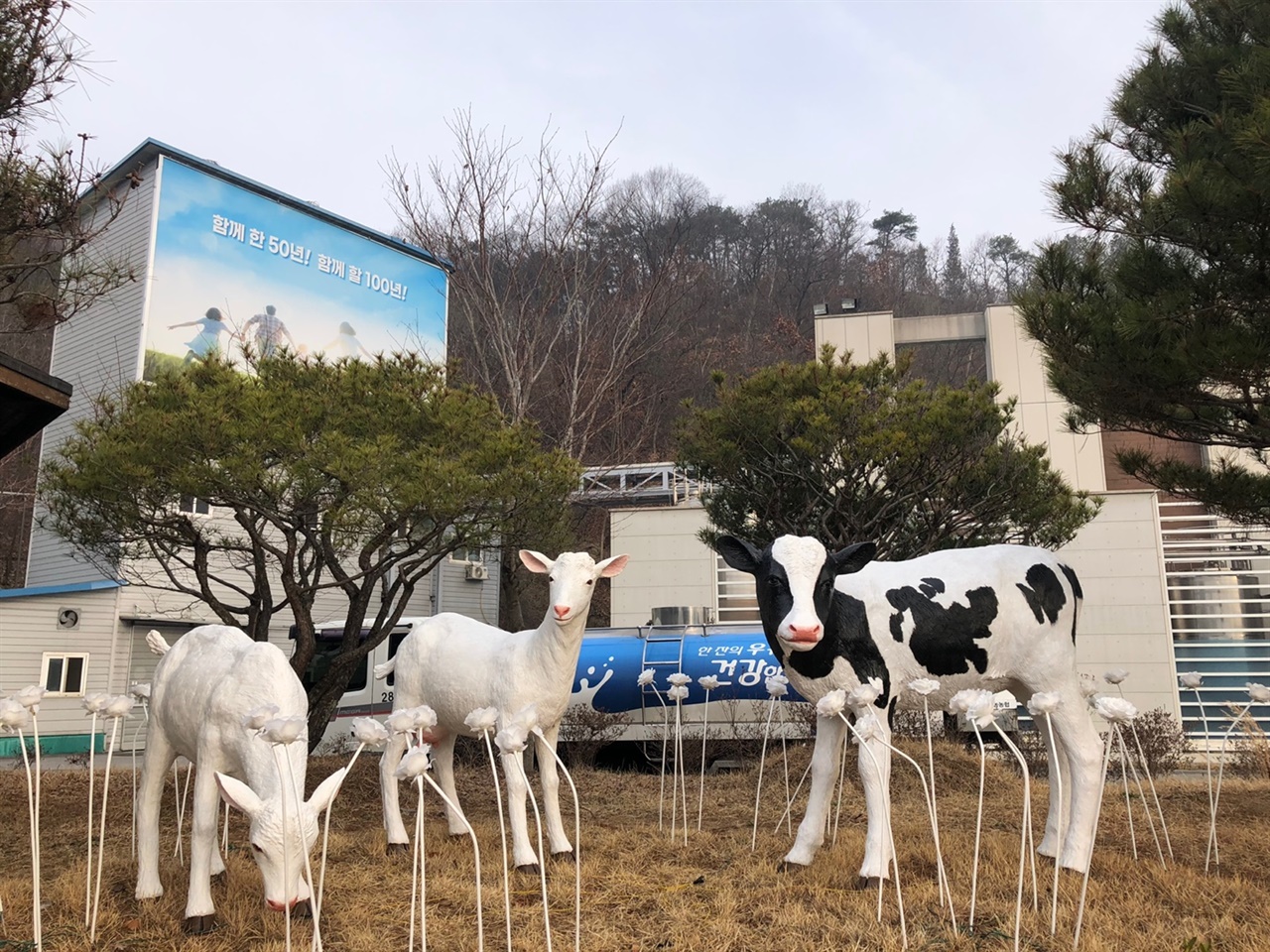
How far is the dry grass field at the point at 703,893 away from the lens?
4.79m

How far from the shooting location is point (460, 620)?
754 centimetres

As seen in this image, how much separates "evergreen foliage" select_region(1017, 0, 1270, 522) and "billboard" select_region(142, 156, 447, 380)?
12.6 metres

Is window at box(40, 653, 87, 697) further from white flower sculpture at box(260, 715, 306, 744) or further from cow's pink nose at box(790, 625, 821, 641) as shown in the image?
cow's pink nose at box(790, 625, 821, 641)

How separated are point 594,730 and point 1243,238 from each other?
30.9 feet

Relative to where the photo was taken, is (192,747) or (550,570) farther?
(550,570)

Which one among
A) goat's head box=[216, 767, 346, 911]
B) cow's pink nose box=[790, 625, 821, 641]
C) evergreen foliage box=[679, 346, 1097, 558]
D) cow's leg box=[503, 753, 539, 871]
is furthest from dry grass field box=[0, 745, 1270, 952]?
evergreen foliage box=[679, 346, 1097, 558]

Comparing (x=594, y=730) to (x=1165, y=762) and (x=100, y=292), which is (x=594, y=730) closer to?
(x=1165, y=762)

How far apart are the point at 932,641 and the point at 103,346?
17201 mm

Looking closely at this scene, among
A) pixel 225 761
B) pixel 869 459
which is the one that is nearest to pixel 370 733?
pixel 225 761

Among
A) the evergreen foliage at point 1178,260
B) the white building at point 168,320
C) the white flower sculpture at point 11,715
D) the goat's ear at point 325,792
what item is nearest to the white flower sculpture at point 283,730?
the goat's ear at point 325,792

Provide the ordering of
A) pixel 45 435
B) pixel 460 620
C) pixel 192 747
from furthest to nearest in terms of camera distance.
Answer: pixel 45 435, pixel 460 620, pixel 192 747

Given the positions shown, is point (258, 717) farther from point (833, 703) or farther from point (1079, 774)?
point (1079, 774)

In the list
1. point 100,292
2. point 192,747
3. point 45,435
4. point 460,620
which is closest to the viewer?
point 192,747

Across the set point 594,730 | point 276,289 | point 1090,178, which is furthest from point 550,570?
point 276,289
